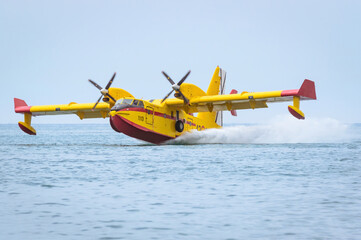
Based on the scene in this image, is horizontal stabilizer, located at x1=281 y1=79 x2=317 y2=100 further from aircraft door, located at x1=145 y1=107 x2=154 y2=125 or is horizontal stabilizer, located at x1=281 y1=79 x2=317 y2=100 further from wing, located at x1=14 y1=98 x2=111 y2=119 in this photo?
wing, located at x1=14 y1=98 x2=111 y2=119

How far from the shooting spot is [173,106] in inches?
1331

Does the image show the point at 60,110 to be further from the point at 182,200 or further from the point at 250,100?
the point at 182,200

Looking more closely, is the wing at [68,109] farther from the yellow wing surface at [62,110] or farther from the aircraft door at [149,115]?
the aircraft door at [149,115]

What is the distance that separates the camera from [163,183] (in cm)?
1430

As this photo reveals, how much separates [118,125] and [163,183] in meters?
15.8

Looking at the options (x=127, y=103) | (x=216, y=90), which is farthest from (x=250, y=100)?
(x=127, y=103)

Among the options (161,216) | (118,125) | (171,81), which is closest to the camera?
(161,216)

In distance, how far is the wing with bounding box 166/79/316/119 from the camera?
29.8 meters

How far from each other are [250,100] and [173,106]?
5709mm

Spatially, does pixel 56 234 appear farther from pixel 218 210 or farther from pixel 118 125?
pixel 118 125

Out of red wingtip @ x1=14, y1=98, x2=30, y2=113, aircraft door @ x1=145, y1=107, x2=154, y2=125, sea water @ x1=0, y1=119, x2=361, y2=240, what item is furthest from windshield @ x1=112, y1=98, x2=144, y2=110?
red wingtip @ x1=14, y1=98, x2=30, y2=113

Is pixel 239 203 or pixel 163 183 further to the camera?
pixel 163 183

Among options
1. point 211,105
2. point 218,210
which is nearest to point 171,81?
point 211,105

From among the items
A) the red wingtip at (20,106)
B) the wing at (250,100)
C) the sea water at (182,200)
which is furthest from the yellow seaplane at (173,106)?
the sea water at (182,200)
